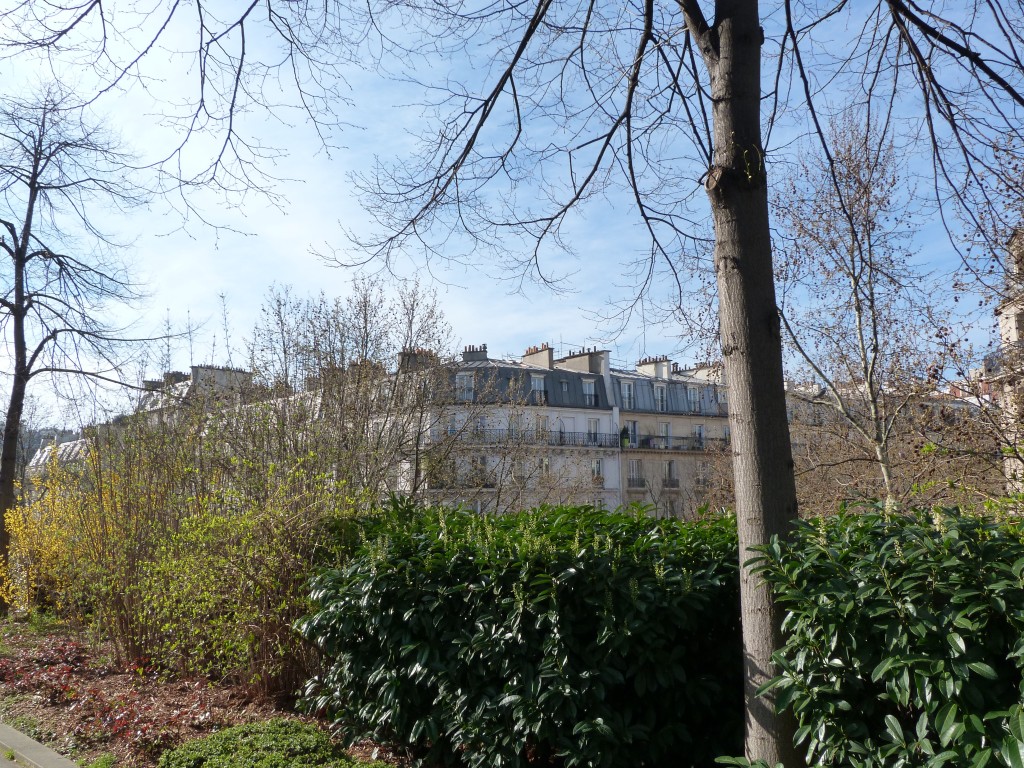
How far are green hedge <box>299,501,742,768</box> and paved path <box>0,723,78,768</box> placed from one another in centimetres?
243

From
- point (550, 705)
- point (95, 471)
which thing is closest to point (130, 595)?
point (95, 471)

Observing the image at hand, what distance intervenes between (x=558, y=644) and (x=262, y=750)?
2023mm

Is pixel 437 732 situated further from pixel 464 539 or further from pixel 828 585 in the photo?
pixel 828 585

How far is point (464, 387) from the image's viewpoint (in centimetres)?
1777

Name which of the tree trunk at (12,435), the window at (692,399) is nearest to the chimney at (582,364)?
the window at (692,399)

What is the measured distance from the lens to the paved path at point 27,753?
5859mm

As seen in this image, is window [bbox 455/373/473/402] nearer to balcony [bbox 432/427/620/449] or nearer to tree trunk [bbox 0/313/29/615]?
balcony [bbox 432/427/620/449]

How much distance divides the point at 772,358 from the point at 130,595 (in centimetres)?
763

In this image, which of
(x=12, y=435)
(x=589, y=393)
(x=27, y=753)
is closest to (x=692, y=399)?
(x=589, y=393)

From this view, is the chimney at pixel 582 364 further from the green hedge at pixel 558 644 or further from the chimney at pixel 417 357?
the green hedge at pixel 558 644

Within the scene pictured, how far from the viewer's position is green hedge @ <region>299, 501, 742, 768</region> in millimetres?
4117

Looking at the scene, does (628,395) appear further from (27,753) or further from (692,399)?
(27,753)

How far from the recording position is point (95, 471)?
33.0 ft

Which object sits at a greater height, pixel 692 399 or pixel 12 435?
pixel 692 399
